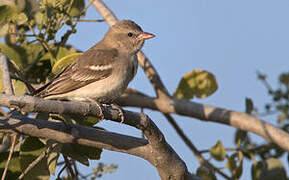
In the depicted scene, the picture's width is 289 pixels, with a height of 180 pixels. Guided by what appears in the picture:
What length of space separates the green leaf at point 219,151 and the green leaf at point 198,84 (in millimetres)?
944

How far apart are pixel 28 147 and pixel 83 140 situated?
0.73m

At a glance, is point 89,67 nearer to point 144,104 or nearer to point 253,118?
point 144,104

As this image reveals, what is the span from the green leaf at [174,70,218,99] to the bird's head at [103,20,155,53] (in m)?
0.77

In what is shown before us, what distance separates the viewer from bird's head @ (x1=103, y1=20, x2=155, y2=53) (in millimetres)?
5641

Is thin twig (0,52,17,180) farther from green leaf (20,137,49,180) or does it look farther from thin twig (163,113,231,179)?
thin twig (163,113,231,179)

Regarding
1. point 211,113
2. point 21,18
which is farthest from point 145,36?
point 21,18

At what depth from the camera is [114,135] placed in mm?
3787

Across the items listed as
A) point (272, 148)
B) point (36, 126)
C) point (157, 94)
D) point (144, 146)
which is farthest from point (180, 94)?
point (36, 126)

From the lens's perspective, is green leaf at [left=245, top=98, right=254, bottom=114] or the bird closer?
the bird

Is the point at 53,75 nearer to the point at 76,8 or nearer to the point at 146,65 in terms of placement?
the point at 76,8

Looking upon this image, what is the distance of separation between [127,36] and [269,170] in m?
2.27

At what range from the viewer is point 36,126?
3.47 meters

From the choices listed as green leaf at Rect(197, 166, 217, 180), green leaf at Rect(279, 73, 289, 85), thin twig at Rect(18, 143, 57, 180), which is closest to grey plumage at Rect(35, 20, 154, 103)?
thin twig at Rect(18, 143, 57, 180)

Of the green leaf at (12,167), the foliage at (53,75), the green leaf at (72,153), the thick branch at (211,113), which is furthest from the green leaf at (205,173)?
the green leaf at (12,167)
